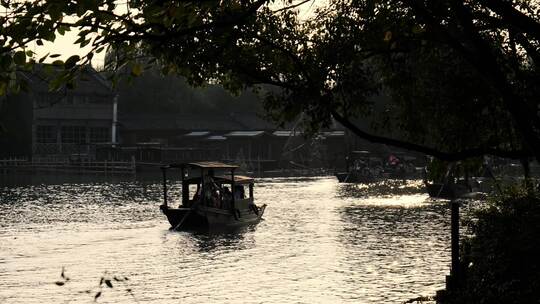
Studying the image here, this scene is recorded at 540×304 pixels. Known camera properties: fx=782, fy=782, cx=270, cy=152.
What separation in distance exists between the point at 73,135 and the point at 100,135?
316 centimetres

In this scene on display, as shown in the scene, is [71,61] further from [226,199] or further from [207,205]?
[226,199]

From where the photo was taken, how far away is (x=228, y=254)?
2741 cm

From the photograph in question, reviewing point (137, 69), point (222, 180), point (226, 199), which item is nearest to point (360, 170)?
point (226, 199)

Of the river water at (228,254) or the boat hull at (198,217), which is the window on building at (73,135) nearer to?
the river water at (228,254)

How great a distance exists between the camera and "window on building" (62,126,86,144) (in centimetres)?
8438

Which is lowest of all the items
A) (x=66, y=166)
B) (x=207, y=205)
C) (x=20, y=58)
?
(x=207, y=205)

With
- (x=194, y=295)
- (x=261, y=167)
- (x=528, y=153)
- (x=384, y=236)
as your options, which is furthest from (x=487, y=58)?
(x=261, y=167)

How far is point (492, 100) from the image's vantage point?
43.6 feet

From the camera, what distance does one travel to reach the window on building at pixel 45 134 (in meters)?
82.7

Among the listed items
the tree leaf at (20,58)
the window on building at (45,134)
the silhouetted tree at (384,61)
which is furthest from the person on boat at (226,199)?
the window on building at (45,134)

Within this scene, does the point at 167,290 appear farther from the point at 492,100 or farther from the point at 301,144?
the point at 301,144

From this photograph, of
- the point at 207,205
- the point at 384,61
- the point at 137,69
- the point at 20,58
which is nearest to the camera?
the point at 20,58

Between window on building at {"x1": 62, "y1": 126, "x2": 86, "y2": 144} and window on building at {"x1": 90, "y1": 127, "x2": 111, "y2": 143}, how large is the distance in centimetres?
101

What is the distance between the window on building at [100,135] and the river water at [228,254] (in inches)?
1433
